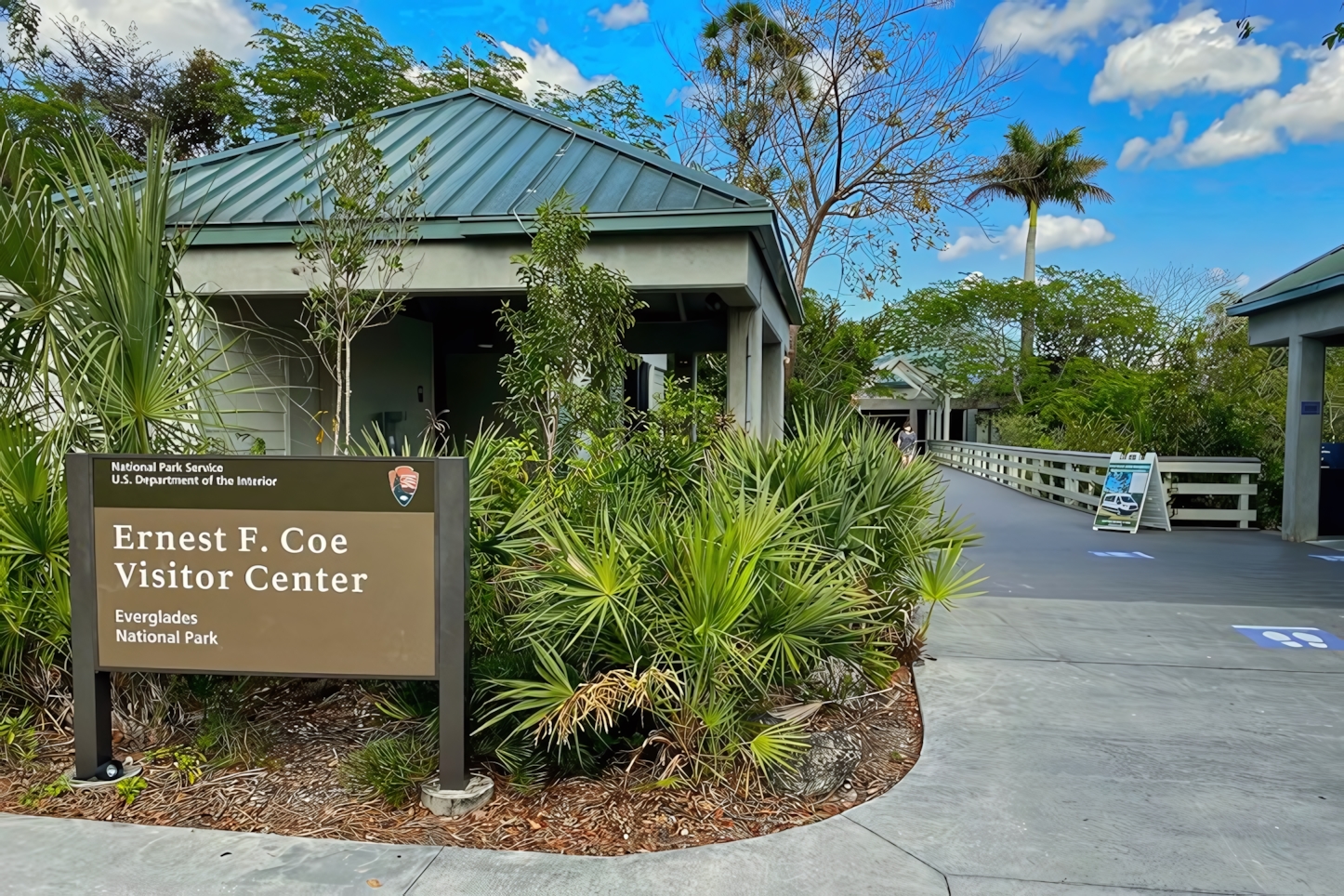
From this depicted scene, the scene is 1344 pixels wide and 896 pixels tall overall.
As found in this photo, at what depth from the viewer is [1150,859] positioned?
124 inches

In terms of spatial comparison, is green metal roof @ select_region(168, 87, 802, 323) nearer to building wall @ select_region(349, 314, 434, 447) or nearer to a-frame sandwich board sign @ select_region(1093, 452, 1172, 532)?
building wall @ select_region(349, 314, 434, 447)

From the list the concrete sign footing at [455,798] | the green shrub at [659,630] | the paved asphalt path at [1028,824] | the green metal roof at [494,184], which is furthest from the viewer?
the green metal roof at [494,184]

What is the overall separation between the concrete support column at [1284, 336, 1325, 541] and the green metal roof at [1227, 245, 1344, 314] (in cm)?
65

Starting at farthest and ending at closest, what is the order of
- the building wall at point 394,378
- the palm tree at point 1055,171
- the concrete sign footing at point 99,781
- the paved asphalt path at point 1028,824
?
the palm tree at point 1055,171 < the building wall at point 394,378 < the concrete sign footing at point 99,781 < the paved asphalt path at point 1028,824

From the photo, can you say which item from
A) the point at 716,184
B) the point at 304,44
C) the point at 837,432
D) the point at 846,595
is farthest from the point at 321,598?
the point at 304,44

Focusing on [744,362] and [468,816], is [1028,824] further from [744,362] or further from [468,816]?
[744,362]

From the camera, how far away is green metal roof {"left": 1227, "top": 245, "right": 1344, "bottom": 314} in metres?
10.2

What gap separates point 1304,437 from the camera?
37.0 ft

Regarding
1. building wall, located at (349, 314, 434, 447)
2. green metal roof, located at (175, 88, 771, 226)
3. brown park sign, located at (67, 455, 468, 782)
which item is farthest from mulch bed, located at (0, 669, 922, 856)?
Result: building wall, located at (349, 314, 434, 447)

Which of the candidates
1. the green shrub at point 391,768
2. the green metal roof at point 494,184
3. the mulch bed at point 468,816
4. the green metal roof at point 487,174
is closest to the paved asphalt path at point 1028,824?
the mulch bed at point 468,816

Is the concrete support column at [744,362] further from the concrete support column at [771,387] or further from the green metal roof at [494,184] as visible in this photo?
the concrete support column at [771,387]

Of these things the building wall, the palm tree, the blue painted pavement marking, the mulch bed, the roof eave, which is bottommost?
the mulch bed

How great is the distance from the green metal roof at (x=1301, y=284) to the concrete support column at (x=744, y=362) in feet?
24.1

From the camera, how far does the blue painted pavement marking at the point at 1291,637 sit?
20.1 ft
